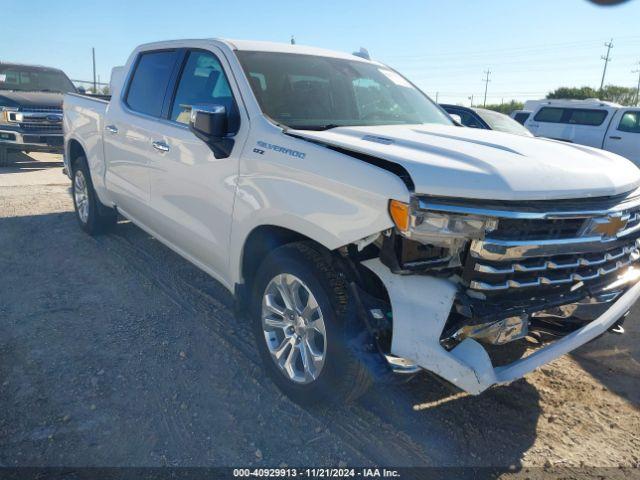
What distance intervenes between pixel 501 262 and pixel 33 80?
12949 millimetres

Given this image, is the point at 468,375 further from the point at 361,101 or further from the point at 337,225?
the point at 361,101

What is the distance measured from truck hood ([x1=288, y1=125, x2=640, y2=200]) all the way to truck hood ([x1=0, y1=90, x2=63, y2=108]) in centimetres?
1016

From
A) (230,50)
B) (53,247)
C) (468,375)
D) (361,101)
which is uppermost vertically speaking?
(230,50)

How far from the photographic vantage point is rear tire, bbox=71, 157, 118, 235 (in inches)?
225

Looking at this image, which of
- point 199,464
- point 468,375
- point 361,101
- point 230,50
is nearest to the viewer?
point 468,375

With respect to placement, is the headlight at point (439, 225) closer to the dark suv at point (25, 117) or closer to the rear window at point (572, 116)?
the dark suv at point (25, 117)

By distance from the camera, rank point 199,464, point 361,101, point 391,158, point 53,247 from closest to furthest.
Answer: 1. point 391,158
2. point 199,464
3. point 361,101
4. point 53,247

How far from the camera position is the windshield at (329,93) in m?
3.35

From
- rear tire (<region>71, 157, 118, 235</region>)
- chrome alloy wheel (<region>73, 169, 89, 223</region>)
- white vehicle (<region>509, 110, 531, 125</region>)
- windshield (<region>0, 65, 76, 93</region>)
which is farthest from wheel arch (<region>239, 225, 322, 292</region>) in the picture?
white vehicle (<region>509, 110, 531, 125</region>)

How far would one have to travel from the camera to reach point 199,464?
2.55m

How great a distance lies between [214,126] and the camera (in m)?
3.07

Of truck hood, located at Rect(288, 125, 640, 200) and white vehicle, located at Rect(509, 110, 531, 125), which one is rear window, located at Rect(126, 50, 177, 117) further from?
white vehicle, located at Rect(509, 110, 531, 125)

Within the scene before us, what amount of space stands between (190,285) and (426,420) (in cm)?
254

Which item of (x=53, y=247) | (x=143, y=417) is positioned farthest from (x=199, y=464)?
(x=53, y=247)
